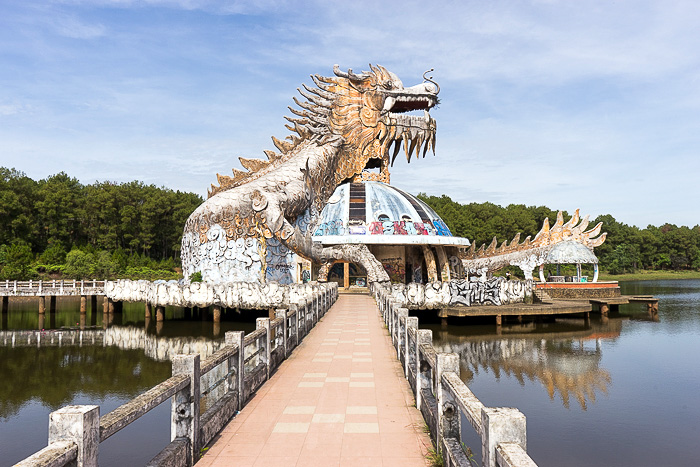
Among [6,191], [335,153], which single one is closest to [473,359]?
[335,153]

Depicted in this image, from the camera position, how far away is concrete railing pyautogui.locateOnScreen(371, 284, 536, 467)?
3.79 m

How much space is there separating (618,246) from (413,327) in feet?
271

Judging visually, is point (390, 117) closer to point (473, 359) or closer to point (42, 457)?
point (473, 359)

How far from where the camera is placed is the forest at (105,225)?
161 feet

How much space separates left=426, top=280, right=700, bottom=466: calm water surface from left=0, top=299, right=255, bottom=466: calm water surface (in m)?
7.20

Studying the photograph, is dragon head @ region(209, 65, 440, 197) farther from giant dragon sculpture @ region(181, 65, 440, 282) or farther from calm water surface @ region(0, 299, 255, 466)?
calm water surface @ region(0, 299, 255, 466)

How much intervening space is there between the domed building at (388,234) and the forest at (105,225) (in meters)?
20.5

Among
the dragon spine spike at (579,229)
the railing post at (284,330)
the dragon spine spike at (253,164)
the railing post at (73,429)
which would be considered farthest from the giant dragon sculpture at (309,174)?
the railing post at (73,429)

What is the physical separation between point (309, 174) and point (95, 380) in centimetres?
1437

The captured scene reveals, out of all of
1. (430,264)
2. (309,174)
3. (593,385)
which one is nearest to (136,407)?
(593,385)

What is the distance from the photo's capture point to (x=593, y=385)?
16328 millimetres

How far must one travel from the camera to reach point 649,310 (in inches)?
1400

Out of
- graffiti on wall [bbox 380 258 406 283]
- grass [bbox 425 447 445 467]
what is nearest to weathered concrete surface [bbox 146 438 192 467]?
grass [bbox 425 447 445 467]

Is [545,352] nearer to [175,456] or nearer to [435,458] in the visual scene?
[435,458]
